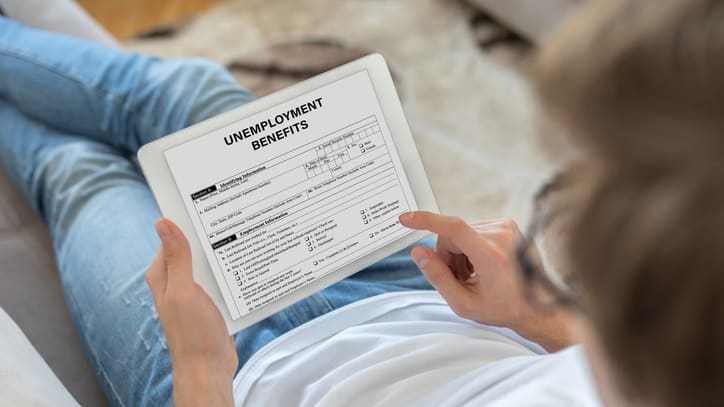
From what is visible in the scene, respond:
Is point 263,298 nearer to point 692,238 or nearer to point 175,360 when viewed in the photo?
point 175,360

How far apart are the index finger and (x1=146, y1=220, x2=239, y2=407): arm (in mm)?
236

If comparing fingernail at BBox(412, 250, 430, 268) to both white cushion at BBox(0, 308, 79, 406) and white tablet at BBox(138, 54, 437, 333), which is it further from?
white cushion at BBox(0, 308, 79, 406)

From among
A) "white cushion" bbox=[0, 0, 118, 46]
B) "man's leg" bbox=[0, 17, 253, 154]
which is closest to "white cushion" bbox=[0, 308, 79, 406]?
"man's leg" bbox=[0, 17, 253, 154]

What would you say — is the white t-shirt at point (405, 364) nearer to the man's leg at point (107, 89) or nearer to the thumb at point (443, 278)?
the thumb at point (443, 278)

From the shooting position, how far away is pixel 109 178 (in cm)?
98

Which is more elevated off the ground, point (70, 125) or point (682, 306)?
point (70, 125)

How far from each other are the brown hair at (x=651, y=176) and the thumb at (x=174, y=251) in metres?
0.42

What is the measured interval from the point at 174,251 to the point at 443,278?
0.91ft

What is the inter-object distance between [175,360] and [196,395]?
0.04 m

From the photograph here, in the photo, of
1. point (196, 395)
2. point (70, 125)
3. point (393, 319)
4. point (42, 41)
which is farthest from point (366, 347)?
point (42, 41)

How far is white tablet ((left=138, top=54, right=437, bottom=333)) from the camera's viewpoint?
2.34ft

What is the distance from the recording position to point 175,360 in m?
0.69

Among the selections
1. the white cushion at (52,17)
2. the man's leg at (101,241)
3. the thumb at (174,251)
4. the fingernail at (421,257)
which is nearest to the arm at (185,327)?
the thumb at (174,251)

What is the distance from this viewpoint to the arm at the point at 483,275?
2.43 feet
